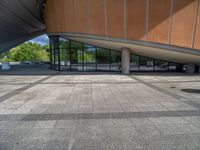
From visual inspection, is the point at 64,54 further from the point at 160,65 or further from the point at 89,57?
the point at 160,65

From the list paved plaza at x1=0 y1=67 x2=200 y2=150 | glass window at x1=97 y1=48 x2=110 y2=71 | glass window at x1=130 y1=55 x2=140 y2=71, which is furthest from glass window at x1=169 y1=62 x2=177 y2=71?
paved plaza at x1=0 y1=67 x2=200 y2=150

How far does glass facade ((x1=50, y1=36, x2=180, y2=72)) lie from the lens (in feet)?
72.0

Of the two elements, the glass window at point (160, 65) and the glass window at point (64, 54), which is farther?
the glass window at point (64, 54)

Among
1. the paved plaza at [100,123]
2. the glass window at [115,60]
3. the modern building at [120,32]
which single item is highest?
the modern building at [120,32]

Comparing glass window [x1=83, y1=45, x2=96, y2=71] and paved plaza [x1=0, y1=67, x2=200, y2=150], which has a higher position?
glass window [x1=83, y1=45, x2=96, y2=71]

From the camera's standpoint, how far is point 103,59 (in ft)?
72.8

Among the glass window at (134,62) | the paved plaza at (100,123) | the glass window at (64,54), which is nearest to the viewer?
the paved plaza at (100,123)

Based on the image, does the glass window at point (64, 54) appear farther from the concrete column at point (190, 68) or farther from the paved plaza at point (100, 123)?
the concrete column at point (190, 68)

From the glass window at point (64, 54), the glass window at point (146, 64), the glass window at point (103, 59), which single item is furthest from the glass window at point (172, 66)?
the glass window at point (64, 54)

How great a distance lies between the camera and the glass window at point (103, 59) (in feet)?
72.6

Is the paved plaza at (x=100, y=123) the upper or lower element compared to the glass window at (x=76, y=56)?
lower

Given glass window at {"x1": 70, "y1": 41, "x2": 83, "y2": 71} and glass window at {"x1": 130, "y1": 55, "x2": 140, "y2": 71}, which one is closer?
glass window at {"x1": 130, "y1": 55, "x2": 140, "y2": 71}

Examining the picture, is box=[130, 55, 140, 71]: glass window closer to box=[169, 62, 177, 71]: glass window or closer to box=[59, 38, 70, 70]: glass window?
box=[169, 62, 177, 71]: glass window

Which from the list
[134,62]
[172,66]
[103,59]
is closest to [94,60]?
[103,59]
